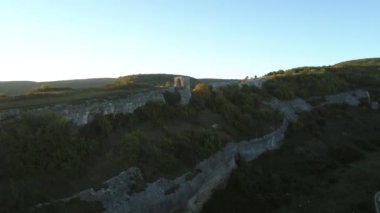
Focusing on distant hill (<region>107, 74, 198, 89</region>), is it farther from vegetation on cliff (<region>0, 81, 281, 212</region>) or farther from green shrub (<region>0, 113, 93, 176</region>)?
green shrub (<region>0, 113, 93, 176</region>)

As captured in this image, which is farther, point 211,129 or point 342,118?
point 342,118

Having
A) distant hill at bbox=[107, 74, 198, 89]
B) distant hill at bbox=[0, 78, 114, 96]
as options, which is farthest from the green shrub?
distant hill at bbox=[0, 78, 114, 96]

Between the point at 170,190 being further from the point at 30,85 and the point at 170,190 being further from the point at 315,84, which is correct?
the point at 30,85

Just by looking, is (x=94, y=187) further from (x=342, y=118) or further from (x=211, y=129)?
(x=342, y=118)

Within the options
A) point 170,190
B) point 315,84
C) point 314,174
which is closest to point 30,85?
point 315,84

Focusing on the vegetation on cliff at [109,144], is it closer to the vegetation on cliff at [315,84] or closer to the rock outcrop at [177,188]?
the rock outcrop at [177,188]

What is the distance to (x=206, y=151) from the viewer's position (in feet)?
101

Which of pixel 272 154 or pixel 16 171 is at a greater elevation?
pixel 16 171

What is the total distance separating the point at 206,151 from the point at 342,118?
2257cm

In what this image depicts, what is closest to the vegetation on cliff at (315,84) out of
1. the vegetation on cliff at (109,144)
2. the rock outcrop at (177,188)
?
the vegetation on cliff at (109,144)

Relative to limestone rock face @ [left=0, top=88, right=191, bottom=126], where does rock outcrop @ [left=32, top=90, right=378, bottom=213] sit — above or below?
below

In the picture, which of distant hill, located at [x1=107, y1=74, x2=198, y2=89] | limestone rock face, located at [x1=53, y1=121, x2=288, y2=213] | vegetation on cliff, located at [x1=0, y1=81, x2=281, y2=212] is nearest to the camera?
vegetation on cliff, located at [x1=0, y1=81, x2=281, y2=212]

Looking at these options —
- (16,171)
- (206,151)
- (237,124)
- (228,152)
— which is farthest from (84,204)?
(237,124)

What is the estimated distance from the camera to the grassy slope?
28141 millimetres
